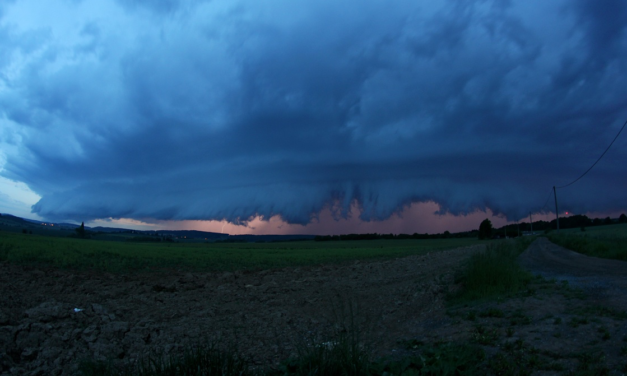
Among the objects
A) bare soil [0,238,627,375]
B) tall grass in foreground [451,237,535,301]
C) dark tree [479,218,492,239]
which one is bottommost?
bare soil [0,238,627,375]

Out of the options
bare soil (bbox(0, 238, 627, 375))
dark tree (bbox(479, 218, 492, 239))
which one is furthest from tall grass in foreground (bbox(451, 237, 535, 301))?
dark tree (bbox(479, 218, 492, 239))

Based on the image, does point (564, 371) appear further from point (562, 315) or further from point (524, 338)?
point (562, 315)

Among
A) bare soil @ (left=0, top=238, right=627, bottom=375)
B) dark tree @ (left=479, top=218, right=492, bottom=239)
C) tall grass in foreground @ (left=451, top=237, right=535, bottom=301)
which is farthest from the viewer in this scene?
dark tree @ (left=479, top=218, right=492, bottom=239)

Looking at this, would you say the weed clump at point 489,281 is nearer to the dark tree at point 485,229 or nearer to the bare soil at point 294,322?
the bare soil at point 294,322

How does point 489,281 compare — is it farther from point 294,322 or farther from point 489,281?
point 294,322

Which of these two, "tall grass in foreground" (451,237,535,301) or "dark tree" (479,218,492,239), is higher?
"dark tree" (479,218,492,239)

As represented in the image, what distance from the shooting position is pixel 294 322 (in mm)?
11523

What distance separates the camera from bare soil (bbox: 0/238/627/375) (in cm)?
689

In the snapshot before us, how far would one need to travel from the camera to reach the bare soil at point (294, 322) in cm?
689

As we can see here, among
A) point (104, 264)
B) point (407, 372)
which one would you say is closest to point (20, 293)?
point (104, 264)

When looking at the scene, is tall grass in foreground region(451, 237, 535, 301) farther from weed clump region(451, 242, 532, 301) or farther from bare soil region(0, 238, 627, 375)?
bare soil region(0, 238, 627, 375)

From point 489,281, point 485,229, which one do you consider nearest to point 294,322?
point 489,281

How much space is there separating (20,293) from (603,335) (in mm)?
19007

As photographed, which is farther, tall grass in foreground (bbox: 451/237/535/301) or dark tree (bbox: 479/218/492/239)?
dark tree (bbox: 479/218/492/239)
